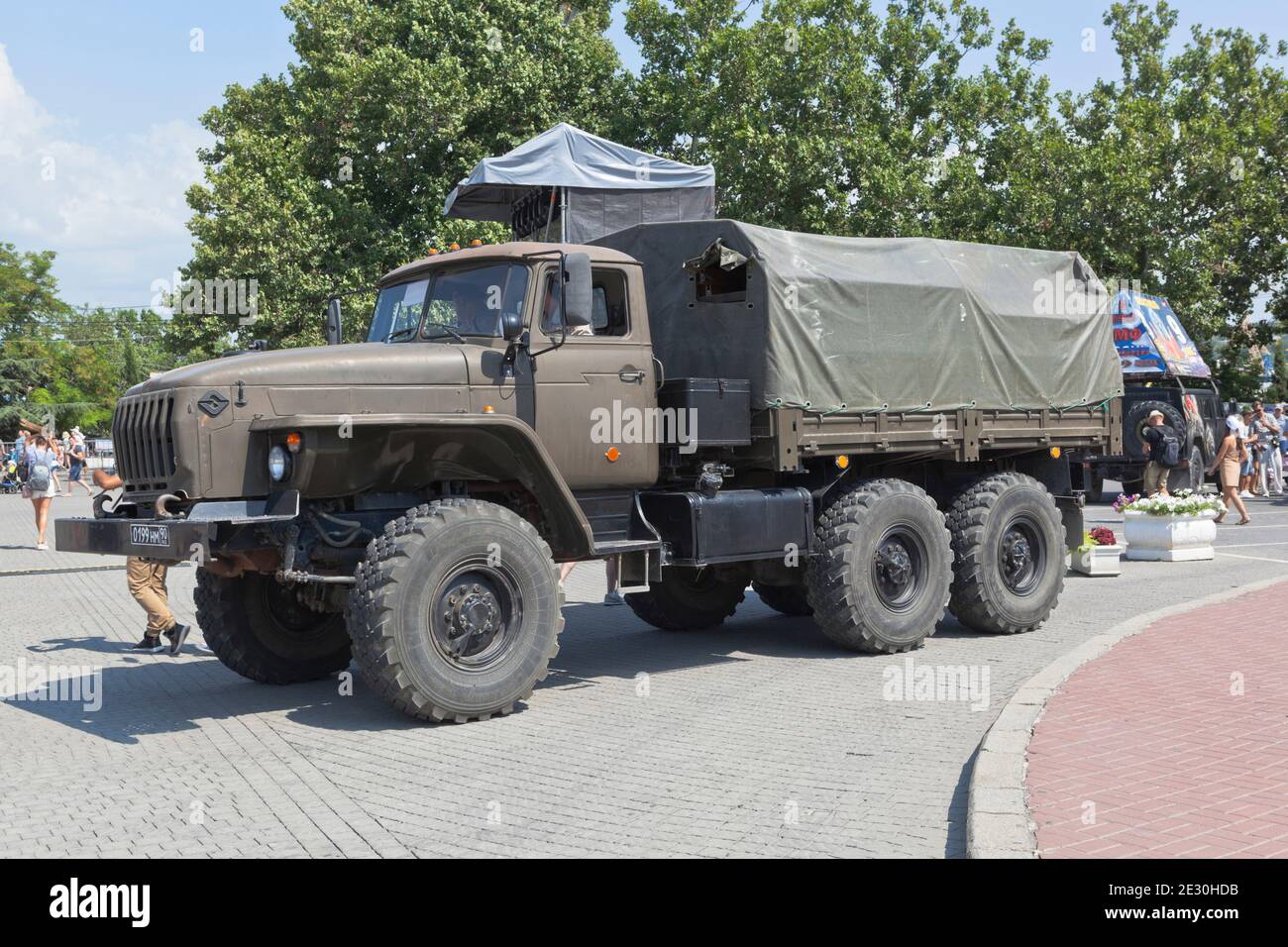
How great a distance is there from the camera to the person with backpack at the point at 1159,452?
1761 cm

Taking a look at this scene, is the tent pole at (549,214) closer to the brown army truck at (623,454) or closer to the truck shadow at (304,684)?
the brown army truck at (623,454)

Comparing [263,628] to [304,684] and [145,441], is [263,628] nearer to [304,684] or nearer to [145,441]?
[304,684]

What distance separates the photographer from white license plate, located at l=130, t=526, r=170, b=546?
6656 millimetres

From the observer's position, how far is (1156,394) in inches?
862

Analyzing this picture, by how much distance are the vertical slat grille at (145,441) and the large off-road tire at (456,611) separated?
1337mm

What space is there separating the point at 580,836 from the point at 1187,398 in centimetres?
2013

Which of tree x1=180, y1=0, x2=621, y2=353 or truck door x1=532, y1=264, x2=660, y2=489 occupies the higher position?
tree x1=180, y1=0, x2=621, y2=353

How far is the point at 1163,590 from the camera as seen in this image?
40.9 feet

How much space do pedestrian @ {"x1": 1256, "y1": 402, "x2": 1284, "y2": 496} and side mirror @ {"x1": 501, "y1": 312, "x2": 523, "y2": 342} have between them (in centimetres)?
2440

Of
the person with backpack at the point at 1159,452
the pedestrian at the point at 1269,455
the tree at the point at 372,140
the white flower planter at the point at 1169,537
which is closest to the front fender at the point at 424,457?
the white flower planter at the point at 1169,537

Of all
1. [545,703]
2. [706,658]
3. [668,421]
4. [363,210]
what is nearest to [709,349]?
[668,421]

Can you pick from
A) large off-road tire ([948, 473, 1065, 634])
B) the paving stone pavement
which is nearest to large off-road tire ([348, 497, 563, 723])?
the paving stone pavement

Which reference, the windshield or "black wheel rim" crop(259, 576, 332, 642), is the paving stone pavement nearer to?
"black wheel rim" crop(259, 576, 332, 642)
